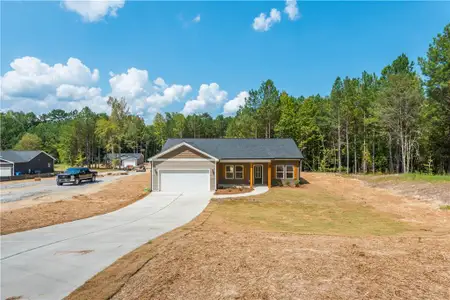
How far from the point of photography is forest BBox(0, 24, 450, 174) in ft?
103

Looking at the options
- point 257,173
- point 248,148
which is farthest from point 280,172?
point 248,148

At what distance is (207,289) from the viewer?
17.4 ft

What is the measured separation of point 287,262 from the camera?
21.8 feet

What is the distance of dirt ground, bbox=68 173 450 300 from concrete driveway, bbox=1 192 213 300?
67 cm

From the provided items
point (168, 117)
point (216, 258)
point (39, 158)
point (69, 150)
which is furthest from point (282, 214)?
point (168, 117)

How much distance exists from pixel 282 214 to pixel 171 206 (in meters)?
6.63

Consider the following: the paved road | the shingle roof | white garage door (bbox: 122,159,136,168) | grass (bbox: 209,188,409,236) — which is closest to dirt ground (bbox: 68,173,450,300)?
grass (bbox: 209,188,409,236)

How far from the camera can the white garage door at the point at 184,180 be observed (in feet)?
73.2

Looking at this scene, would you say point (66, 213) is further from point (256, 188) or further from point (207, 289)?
point (256, 188)

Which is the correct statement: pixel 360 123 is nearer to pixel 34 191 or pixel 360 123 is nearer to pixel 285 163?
pixel 285 163

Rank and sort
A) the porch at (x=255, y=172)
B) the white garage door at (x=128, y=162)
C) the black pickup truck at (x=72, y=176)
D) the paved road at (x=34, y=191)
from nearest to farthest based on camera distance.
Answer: the paved road at (x=34, y=191), the porch at (x=255, y=172), the black pickup truck at (x=72, y=176), the white garage door at (x=128, y=162)

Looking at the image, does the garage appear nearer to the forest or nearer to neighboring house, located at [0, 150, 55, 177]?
neighboring house, located at [0, 150, 55, 177]

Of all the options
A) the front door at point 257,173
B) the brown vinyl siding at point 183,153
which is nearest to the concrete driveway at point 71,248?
the brown vinyl siding at point 183,153

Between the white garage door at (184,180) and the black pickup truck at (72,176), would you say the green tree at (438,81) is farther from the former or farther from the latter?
the black pickup truck at (72,176)
